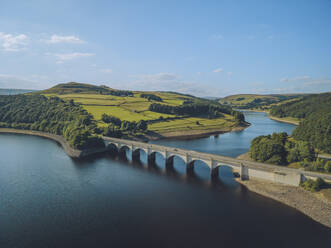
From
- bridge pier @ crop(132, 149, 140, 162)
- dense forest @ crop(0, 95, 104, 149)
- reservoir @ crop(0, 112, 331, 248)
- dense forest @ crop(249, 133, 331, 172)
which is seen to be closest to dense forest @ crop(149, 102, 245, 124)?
dense forest @ crop(0, 95, 104, 149)

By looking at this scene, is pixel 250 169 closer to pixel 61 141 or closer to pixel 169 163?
pixel 169 163

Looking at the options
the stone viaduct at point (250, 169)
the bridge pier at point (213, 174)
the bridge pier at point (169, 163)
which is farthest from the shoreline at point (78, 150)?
the bridge pier at point (213, 174)

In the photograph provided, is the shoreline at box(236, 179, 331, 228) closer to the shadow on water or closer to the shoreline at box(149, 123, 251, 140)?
the shadow on water

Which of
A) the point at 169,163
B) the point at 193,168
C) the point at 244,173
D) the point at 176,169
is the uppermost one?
the point at 244,173

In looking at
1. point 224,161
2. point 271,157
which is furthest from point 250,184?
point 271,157

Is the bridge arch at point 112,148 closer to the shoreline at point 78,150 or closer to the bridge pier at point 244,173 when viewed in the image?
the shoreline at point 78,150

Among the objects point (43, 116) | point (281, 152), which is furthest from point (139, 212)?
point (43, 116)

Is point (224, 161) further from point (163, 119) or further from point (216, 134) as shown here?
point (163, 119)
